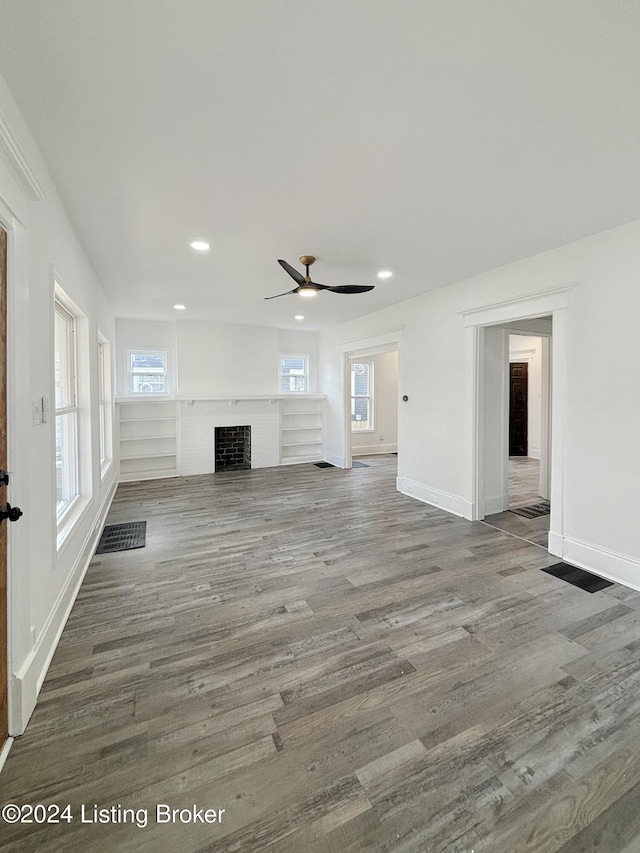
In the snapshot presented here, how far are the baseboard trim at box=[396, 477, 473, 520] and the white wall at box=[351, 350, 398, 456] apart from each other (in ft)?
10.3

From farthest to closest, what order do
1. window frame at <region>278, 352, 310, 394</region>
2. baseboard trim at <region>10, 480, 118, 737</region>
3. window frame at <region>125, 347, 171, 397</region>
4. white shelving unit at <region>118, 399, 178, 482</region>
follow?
window frame at <region>278, 352, 310, 394</region>
window frame at <region>125, 347, 171, 397</region>
white shelving unit at <region>118, 399, 178, 482</region>
baseboard trim at <region>10, 480, 118, 737</region>

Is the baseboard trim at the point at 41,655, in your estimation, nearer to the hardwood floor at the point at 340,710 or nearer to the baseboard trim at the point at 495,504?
the hardwood floor at the point at 340,710

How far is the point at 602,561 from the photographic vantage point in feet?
9.96

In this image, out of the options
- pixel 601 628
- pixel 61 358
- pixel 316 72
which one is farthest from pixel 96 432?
pixel 601 628

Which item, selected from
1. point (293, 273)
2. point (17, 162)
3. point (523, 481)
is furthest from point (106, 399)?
point (523, 481)

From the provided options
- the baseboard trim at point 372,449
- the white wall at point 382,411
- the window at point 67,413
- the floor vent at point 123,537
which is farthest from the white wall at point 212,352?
the window at point 67,413

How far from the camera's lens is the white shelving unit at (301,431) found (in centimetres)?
777

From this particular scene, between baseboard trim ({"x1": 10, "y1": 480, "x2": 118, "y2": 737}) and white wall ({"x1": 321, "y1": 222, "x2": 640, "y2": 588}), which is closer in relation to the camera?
baseboard trim ({"x1": 10, "y1": 480, "x2": 118, "y2": 737})

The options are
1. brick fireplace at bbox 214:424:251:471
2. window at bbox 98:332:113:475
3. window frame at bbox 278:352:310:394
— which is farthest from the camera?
window frame at bbox 278:352:310:394

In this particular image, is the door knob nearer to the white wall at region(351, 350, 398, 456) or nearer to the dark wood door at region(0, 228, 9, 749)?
the dark wood door at region(0, 228, 9, 749)

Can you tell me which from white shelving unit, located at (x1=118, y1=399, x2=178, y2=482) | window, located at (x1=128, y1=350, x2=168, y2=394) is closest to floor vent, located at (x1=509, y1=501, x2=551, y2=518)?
white shelving unit, located at (x1=118, y1=399, x2=178, y2=482)

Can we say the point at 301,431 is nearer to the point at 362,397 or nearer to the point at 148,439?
the point at 362,397

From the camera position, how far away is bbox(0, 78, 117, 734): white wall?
5.26 ft

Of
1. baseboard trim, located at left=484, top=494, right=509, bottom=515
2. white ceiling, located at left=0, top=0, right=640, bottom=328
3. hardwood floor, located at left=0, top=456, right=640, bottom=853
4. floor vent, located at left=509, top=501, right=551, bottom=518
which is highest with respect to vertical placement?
white ceiling, located at left=0, top=0, right=640, bottom=328
